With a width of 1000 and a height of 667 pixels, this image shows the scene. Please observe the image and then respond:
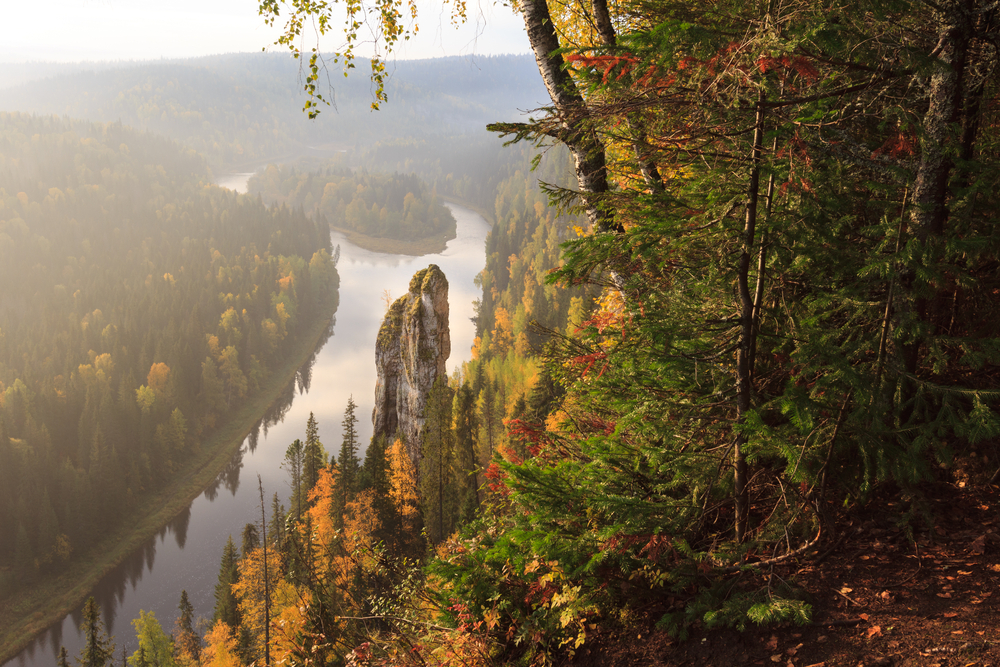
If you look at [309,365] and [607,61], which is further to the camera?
[309,365]

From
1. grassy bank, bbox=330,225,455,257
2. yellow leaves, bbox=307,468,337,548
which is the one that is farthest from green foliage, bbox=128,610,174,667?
grassy bank, bbox=330,225,455,257

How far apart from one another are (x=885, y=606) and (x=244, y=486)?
5765 centimetres

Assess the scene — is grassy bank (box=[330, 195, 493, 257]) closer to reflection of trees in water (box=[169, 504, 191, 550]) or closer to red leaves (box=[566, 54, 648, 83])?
reflection of trees in water (box=[169, 504, 191, 550])

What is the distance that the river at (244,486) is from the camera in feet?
132

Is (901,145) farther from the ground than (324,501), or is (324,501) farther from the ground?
(901,145)

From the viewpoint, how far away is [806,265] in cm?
428

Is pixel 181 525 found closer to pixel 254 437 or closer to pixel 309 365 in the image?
pixel 254 437

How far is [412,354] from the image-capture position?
3478 cm

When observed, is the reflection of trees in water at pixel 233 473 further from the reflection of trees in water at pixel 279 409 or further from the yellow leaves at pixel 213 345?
the yellow leaves at pixel 213 345

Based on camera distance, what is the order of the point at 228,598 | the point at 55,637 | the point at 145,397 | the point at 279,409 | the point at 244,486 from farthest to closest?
1. the point at 279,409
2. the point at 145,397
3. the point at 244,486
4. the point at 55,637
5. the point at 228,598

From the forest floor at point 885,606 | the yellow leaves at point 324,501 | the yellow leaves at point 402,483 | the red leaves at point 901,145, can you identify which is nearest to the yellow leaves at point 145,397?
the yellow leaves at point 324,501

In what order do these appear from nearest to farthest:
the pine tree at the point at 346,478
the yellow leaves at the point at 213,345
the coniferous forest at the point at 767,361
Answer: the coniferous forest at the point at 767,361 < the pine tree at the point at 346,478 < the yellow leaves at the point at 213,345

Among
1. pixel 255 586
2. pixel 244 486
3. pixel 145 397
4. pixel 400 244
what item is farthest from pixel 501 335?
pixel 400 244

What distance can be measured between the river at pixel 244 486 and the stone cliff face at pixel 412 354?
1672 cm
